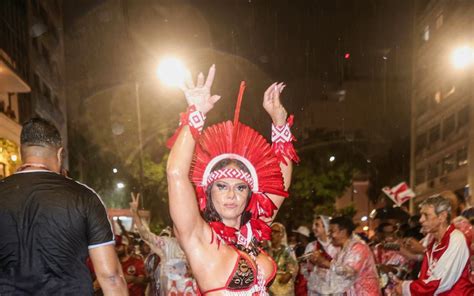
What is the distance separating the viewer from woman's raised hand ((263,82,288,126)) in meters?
3.80

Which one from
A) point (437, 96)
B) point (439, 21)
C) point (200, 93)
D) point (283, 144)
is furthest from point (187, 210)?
point (439, 21)

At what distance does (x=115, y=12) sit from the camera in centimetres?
2850

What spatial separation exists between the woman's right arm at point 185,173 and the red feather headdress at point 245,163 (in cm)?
30

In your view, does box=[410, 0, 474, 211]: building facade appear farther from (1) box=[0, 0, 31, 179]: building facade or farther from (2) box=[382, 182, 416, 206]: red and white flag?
(1) box=[0, 0, 31, 179]: building facade

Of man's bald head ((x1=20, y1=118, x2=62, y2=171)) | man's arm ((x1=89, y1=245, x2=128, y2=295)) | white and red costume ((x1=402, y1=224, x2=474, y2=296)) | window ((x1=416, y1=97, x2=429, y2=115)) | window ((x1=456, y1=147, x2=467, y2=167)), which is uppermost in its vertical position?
window ((x1=416, y1=97, x2=429, y2=115))

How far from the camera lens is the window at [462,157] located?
30.2 m

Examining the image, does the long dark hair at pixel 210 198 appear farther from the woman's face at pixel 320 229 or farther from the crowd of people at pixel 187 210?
the woman's face at pixel 320 229

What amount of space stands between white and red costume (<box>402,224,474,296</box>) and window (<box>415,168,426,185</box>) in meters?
36.8

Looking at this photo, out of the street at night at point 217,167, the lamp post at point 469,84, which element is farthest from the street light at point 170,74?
the lamp post at point 469,84

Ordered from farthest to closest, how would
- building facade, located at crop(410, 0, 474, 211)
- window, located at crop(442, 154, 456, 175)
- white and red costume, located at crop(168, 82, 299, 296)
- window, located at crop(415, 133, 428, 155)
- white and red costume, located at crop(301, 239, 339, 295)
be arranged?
1. window, located at crop(415, 133, 428, 155)
2. window, located at crop(442, 154, 456, 175)
3. building facade, located at crop(410, 0, 474, 211)
4. white and red costume, located at crop(301, 239, 339, 295)
5. white and red costume, located at crop(168, 82, 299, 296)

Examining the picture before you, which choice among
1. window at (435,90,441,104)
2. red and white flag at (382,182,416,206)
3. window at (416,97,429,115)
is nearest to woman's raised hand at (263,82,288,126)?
red and white flag at (382,182,416,206)

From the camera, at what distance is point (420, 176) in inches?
1609

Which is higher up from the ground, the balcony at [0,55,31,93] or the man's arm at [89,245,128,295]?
the balcony at [0,55,31,93]

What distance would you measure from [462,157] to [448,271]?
28290mm
